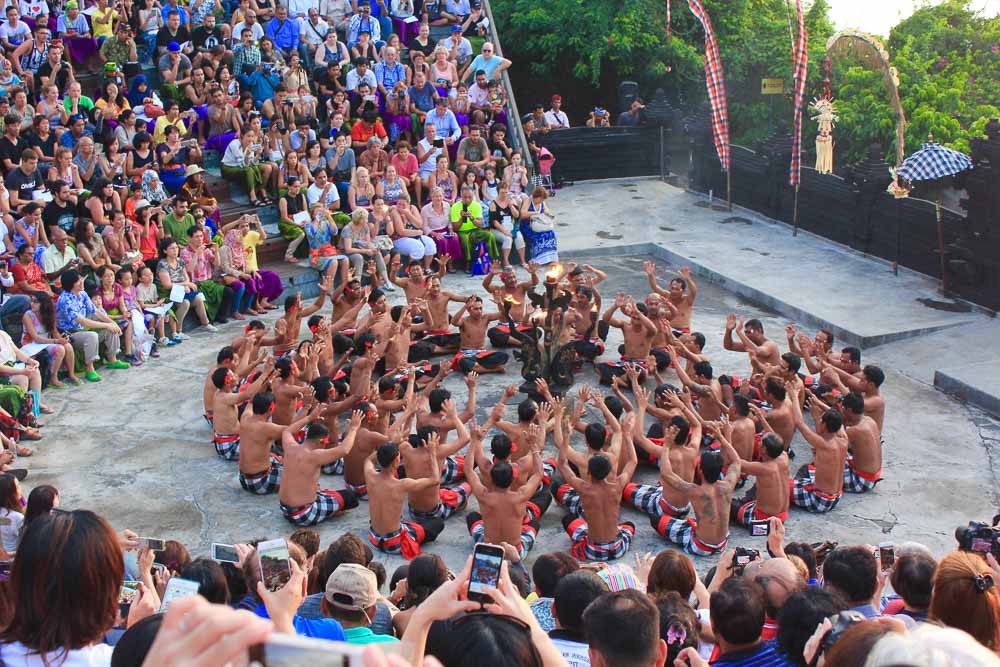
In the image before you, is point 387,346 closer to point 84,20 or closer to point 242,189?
point 242,189

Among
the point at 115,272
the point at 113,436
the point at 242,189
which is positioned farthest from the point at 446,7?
the point at 113,436

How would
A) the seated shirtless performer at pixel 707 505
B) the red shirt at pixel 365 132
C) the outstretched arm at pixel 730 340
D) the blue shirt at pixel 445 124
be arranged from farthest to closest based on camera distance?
the blue shirt at pixel 445 124 → the red shirt at pixel 365 132 → the outstretched arm at pixel 730 340 → the seated shirtless performer at pixel 707 505

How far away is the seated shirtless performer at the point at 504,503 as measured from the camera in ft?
28.2

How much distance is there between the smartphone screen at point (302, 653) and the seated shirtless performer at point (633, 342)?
1039 cm

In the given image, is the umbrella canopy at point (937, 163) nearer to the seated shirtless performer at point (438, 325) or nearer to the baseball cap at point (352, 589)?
the seated shirtless performer at point (438, 325)

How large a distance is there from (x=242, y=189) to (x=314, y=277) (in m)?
2.25

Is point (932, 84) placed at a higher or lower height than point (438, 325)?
higher

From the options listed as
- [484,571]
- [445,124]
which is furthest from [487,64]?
[484,571]

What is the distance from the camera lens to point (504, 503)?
28.5 ft

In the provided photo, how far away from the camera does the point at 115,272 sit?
13.7 metres

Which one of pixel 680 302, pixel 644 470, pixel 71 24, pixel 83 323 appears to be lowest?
pixel 644 470

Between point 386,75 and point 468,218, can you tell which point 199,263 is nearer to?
point 468,218

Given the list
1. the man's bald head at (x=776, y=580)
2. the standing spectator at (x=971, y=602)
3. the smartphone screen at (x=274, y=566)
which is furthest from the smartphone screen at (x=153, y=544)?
the standing spectator at (x=971, y=602)

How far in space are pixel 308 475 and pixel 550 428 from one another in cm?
282
